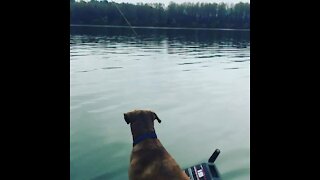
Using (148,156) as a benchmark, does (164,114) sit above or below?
below

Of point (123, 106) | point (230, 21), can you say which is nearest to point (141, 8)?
point (230, 21)

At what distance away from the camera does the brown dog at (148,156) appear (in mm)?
4105

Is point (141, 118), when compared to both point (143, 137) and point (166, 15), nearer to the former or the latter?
point (143, 137)

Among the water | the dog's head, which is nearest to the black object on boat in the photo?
the dog's head

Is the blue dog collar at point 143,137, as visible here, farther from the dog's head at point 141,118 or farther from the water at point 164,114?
the water at point 164,114

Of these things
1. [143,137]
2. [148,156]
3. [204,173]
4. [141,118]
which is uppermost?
[141,118]

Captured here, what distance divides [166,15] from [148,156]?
11690 centimetres

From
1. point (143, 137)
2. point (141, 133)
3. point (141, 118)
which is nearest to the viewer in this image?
point (143, 137)

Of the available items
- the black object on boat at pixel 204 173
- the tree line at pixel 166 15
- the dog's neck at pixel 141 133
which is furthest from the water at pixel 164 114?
the tree line at pixel 166 15

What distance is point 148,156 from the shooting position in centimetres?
446

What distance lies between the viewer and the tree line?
108 metres

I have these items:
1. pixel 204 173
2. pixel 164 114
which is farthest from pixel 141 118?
pixel 164 114
